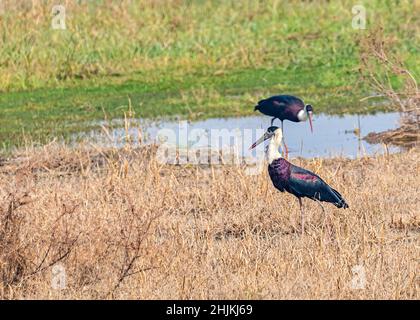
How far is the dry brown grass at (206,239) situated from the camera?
6387 mm

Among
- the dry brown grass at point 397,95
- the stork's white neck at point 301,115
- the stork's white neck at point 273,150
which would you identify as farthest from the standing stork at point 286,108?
the stork's white neck at point 273,150

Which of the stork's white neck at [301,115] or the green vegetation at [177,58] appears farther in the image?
the green vegetation at [177,58]

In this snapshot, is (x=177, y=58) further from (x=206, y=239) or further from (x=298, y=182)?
(x=206, y=239)

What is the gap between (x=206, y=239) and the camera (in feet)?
24.5

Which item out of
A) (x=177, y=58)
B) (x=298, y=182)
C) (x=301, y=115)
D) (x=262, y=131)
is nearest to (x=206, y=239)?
(x=298, y=182)

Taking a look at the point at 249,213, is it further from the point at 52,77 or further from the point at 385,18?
the point at 385,18

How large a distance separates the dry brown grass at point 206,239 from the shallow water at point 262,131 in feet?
6.41

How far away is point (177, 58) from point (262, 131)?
4.58 metres

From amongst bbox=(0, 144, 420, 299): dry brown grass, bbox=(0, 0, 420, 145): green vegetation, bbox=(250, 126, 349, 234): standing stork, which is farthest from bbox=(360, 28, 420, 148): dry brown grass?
bbox=(250, 126, 349, 234): standing stork

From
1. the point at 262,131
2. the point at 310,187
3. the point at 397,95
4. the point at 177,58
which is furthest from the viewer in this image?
the point at 177,58

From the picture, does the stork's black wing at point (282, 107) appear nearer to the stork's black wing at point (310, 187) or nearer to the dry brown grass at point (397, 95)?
the dry brown grass at point (397, 95)

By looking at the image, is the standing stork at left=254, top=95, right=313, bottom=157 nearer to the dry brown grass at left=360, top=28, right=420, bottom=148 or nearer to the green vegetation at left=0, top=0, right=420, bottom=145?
the dry brown grass at left=360, top=28, right=420, bottom=148

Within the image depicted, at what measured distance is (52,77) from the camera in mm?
15352

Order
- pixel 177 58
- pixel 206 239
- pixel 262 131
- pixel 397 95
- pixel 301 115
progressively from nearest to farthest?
pixel 206 239, pixel 301 115, pixel 397 95, pixel 262 131, pixel 177 58
